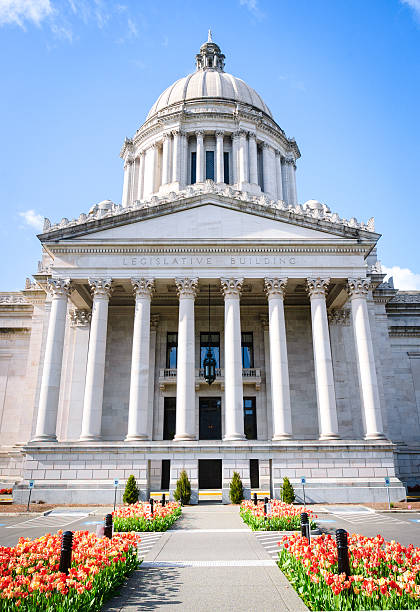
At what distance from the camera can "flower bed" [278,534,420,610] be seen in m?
8.00

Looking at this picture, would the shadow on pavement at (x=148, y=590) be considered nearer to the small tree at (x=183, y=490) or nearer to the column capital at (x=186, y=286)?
the small tree at (x=183, y=490)

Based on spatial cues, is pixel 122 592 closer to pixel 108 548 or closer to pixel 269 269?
pixel 108 548

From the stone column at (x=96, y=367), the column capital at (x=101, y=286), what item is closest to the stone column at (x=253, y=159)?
the column capital at (x=101, y=286)

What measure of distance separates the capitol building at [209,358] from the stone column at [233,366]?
92 mm

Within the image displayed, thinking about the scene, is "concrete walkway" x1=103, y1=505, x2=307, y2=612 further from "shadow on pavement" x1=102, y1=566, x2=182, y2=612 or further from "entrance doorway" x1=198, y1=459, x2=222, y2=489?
"entrance doorway" x1=198, y1=459, x2=222, y2=489

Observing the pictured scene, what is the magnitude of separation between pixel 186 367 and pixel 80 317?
11.2 m

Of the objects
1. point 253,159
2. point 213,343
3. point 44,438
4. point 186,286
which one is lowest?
point 44,438

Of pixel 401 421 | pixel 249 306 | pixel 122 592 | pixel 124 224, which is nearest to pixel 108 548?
pixel 122 592

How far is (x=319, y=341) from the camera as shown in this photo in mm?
31359

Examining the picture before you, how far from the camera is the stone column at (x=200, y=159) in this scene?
50956 millimetres

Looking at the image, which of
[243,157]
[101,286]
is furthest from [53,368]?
[243,157]

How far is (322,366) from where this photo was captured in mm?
30719

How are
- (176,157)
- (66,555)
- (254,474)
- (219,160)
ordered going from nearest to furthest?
(66,555) → (254,474) → (219,160) → (176,157)

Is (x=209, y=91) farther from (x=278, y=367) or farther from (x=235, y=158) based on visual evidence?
(x=278, y=367)
